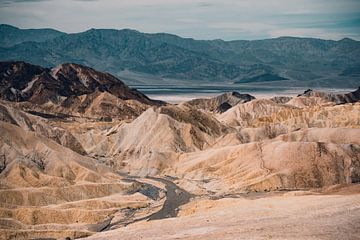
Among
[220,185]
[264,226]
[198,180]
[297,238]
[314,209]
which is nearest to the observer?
[297,238]

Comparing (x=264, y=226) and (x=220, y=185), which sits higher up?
(x=264, y=226)

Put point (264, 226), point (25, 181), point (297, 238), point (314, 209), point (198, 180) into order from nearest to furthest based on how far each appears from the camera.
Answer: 1. point (297, 238)
2. point (264, 226)
3. point (314, 209)
4. point (25, 181)
5. point (198, 180)

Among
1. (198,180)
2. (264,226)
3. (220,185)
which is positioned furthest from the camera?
(198,180)

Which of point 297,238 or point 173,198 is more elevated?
point 297,238

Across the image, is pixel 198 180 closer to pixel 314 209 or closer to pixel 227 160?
pixel 227 160

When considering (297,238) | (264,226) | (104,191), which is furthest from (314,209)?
(104,191)

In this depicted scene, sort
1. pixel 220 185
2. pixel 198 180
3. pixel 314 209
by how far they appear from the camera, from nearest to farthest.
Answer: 1. pixel 314 209
2. pixel 220 185
3. pixel 198 180

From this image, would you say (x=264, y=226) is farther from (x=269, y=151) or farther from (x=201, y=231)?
(x=269, y=151)

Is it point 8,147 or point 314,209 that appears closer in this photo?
point 314,209

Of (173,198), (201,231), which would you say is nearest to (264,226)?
(201,231)
